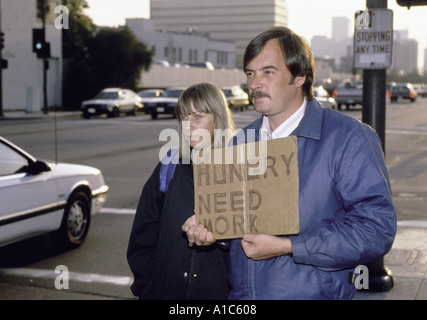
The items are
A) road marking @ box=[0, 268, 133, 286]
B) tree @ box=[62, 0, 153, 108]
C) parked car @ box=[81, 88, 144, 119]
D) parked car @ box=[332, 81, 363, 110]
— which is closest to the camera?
road marking @ box=[0, 268, 133, 286]

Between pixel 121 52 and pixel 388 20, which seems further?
pixel 121 52

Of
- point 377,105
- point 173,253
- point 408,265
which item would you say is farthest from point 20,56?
point 173,253

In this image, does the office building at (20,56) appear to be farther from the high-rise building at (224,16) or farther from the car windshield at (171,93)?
the high-rise building at (224,16)

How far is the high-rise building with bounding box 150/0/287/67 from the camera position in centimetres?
16175

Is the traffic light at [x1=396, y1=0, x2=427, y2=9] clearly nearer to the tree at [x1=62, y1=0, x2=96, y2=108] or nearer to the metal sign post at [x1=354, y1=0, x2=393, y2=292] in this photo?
the metal sign post at [x1=354, y1=0, x2=393, y2=292]

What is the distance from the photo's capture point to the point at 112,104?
33.8 meters

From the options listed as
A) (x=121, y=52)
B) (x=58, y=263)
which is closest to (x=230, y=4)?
(x=121, y=52)

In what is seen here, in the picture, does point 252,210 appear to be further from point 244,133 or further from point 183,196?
point 183,196

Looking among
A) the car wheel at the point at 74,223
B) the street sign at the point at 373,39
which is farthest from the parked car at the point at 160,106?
the street sign at the point at 373,39

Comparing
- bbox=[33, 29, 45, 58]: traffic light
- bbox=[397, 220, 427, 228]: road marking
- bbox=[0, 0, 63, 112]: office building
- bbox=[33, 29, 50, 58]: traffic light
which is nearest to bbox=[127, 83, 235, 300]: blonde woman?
bbox=[397, 220, 427, 228]: road marking

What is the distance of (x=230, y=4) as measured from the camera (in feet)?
556

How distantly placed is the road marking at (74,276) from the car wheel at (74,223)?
783 mm

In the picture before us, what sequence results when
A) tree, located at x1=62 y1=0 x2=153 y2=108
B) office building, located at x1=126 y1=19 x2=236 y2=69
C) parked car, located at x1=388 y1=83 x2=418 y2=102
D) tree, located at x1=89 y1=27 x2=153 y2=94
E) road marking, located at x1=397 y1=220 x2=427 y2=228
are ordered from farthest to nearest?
office building, located at x1=126 y1=19 x2=236 y2=69 < parked car, located at x1=388 y1=83 x2=418 y2=102 < tree, located at x1=89 y1=27 x2=153 y2=94 < tree, located at x1=62 y1=0 x2=153 y2=108 < road marking, located at x1=397 y1=220 x2=427 y2=228

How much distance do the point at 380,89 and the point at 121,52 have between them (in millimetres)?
43056
